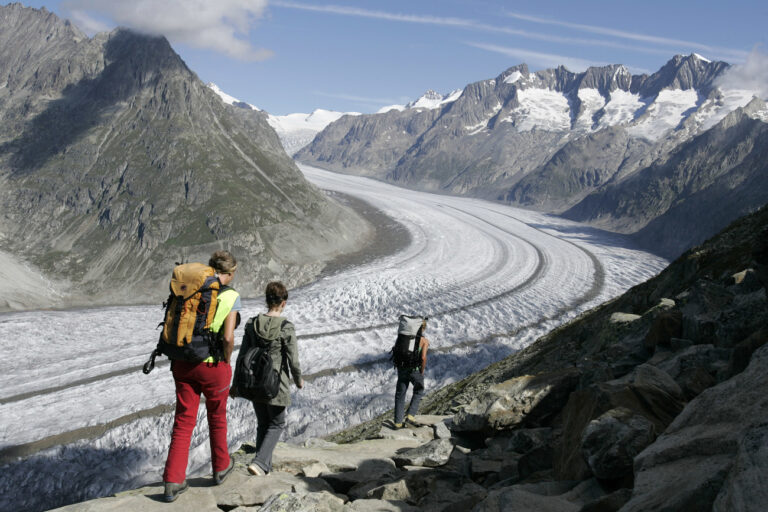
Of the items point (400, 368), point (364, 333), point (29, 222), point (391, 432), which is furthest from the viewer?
point (29, 222)

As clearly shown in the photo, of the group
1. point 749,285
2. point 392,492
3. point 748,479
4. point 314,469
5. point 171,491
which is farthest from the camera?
point 749,285

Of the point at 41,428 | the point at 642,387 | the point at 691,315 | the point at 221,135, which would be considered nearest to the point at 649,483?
the point at 642,387

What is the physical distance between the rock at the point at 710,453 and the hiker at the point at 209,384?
14.0ft

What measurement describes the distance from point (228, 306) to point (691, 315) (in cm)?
800

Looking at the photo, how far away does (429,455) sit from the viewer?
26.2 ft

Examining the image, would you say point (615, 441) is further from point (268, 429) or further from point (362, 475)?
point (268, 429)

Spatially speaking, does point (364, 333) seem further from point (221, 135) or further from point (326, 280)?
point (221, 135)

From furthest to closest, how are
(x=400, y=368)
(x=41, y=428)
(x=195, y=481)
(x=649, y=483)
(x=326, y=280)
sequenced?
(x=326, y=280) < (x=41, y=428) < (x=400, y=368) < (x=195, y=481) < (x=649, y=483)

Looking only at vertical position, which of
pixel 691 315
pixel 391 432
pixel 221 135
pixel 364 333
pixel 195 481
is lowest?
pixel 364 333

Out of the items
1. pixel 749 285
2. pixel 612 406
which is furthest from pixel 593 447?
pixel 749 285

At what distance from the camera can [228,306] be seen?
5.96 m

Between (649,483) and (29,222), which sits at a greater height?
(649,483)

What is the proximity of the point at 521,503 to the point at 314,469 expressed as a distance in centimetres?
388

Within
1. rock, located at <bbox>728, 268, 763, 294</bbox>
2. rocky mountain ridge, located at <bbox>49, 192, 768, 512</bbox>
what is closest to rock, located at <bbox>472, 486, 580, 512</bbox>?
rocky mountain ridge, located at <bbox>49, 192, 768, 512</bbox>
